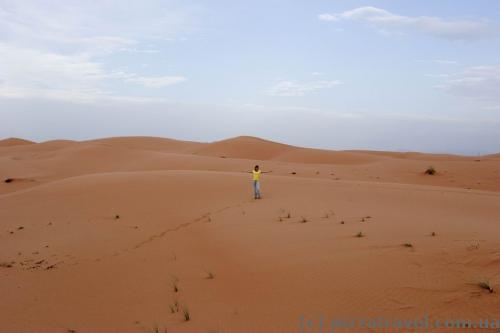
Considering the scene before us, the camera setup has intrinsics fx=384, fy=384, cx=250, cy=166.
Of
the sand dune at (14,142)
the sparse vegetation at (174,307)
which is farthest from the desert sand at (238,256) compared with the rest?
the sand dune at (14,142)

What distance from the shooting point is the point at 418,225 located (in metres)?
7.69

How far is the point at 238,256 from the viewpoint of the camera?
267 inches

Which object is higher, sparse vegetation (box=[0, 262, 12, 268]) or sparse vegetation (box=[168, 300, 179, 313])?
sparse vegetation (box=[0, 262, 12, 268])

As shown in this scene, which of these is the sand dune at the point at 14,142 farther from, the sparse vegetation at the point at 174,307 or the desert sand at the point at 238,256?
the sparse vegetation at the point at 174,307

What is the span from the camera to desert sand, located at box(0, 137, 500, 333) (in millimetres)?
4637

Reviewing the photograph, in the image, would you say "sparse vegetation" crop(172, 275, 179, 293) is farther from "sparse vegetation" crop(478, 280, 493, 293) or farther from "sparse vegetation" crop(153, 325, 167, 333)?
"sparse vegetation" crop(478, 280, 493, 293)

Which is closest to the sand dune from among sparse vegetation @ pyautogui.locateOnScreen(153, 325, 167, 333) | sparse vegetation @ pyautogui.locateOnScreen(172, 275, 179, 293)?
sparse vegetation @ pyautogui.locateOnScreen(172, 275, 179, 293)

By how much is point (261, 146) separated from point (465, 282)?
120ft

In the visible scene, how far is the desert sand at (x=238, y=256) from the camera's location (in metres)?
4.64

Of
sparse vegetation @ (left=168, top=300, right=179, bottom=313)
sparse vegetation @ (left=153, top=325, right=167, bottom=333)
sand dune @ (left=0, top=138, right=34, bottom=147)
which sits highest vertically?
sand dune @ (left=0, top=138, right=34, bottom=147)

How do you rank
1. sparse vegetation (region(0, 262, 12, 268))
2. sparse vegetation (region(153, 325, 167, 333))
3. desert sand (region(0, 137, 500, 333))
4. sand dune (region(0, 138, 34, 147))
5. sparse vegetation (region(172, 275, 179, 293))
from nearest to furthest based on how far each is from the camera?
sparse vegetation (region(153, 325, 167, 333)) → desert sand (region(0, 137, 500, 333)) → sparse vegetation (region(172, 275, 179, 293)) → sparse vegetation (region(0, 262, 12, 268)) → sand dune (region(0, 138, 34, 147))

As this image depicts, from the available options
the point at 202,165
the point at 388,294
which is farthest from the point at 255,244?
the point at 202,165

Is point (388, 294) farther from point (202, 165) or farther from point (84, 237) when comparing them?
point (202, 165)

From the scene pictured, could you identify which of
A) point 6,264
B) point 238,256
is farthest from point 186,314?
point 6,264
